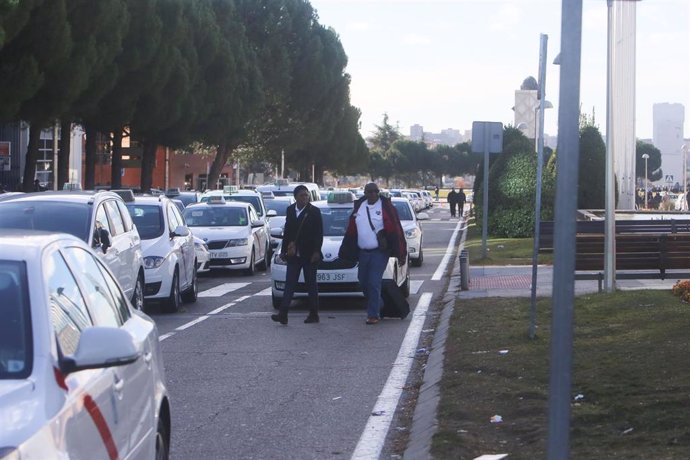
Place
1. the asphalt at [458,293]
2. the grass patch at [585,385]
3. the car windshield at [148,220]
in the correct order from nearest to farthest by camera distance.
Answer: the grass patch at [585,385] < the asphalt at [458,293] < the car windshield at [148,220]

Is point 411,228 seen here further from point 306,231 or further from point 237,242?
point 306,231

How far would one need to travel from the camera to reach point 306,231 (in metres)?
15.6

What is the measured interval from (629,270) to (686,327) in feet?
25.1

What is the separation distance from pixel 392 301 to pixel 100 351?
12.0 meters

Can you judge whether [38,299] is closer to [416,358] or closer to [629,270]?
[416,358]

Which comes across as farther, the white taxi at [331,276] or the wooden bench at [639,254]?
the wooden bench at [639,254]

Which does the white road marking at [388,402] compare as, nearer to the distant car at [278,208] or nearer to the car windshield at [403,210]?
the car windshield at [403,210]

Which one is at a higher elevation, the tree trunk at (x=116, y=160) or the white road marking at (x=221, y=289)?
the tree trunk at (x=116, y=160)

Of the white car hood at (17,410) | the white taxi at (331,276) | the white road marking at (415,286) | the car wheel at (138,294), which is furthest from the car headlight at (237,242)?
the white car hood at (17,410)

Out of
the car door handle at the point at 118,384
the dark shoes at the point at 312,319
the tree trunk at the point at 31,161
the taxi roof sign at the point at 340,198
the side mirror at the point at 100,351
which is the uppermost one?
the tree trunk at the point at 31,161

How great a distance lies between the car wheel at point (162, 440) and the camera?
244 inches

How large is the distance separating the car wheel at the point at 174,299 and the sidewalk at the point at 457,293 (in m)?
3.81

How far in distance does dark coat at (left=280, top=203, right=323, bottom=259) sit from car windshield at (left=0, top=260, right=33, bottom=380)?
10655mm

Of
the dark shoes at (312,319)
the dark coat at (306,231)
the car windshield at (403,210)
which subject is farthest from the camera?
the car windshield at (403,210)
